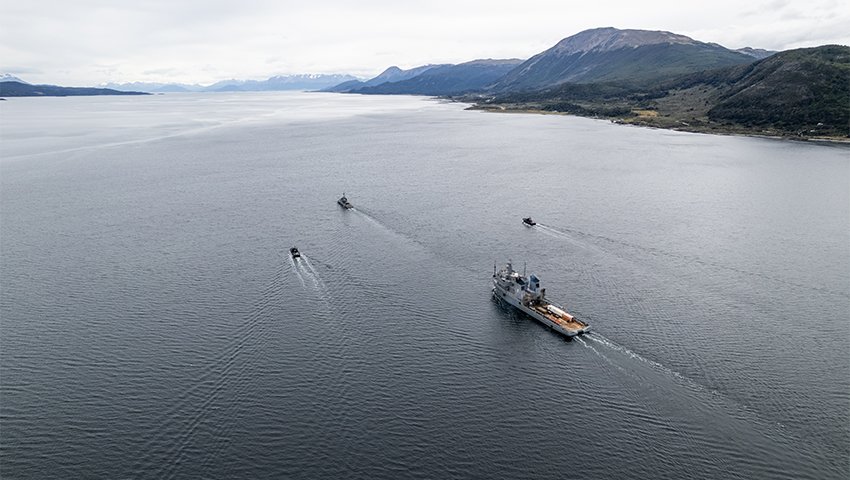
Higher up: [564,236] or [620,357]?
[564,236]

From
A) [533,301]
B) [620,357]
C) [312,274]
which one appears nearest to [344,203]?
[312,274]

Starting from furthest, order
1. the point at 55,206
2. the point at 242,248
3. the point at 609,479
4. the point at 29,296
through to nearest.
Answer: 1. the point at 55,206
2. the point at 242,248
3. the point at 29,296
4. the point at 609,479

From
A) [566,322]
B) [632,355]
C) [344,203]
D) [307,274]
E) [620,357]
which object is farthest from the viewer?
[344,203]

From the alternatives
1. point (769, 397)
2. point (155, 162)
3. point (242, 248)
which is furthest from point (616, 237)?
point (155, 162)

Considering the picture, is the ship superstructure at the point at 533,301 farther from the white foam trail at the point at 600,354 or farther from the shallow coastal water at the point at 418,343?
the shallow coastal water at the point at 418,343

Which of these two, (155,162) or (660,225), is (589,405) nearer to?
(660,225)

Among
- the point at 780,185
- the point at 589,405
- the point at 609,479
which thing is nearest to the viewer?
the point at 609,479

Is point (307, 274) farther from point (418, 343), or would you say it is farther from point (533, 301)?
point (533, 301)
